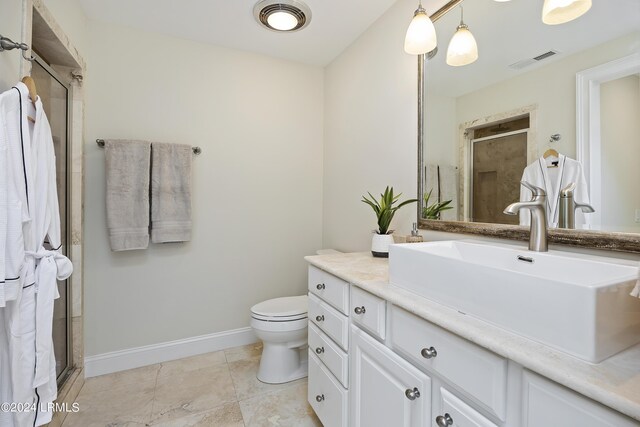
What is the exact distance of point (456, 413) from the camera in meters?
0.73

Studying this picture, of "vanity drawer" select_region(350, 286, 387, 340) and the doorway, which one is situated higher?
the doorway

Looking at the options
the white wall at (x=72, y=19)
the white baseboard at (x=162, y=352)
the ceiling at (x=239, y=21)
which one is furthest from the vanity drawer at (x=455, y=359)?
the white wall at (x=72, y=19)

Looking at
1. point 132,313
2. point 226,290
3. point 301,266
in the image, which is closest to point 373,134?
point 301,266

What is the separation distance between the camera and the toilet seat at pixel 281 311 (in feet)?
5.98

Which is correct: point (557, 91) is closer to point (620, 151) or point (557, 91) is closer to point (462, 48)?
point (620, 151)

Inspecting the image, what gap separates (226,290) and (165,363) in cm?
63

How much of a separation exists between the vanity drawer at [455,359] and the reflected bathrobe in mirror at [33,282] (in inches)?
50.6

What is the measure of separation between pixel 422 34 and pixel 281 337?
1.81m

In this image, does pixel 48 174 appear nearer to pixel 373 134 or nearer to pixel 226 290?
pixel 226 290

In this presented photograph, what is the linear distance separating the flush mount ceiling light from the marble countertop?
1775 millimetres

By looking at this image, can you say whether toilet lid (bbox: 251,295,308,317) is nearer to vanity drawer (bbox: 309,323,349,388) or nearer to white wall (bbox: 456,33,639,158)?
vanity drawer (bbox: 309,323,349,388)

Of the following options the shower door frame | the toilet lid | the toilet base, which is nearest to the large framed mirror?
the toilet lid

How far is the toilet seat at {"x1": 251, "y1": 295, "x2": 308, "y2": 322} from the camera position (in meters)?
1.82

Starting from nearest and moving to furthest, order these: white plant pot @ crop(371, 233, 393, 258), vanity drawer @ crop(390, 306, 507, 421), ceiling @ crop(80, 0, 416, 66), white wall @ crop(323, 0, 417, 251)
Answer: vanity drawer @ crop(390, 306, 507, 421), white plant pot @ crop(371, 233, 393, 258), white wall @ crop(323, 0, 417, 251), ceiling @ crop(80, 0, 416, 66)
